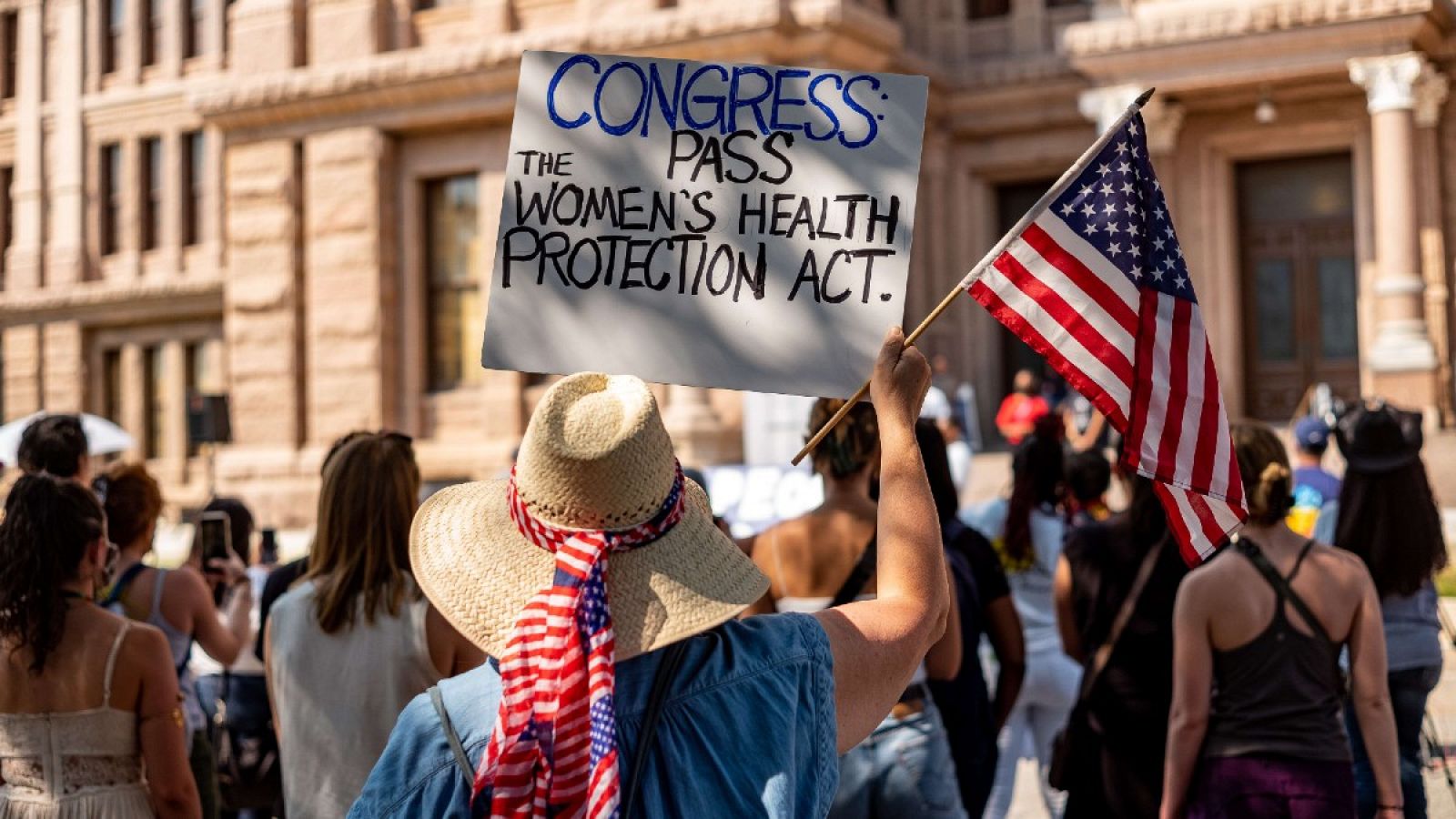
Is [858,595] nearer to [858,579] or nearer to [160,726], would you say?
[858,579]

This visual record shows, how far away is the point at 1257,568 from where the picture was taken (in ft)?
13.6

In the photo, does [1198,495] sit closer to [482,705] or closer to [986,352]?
[482,705]

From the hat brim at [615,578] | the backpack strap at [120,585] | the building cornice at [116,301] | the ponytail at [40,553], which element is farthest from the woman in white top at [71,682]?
the building cornice at [116,301]

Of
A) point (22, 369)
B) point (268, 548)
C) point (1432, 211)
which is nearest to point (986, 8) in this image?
point (1432, 211)

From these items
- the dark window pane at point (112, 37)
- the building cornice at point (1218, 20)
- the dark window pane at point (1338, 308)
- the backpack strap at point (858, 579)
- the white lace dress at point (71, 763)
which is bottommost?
the white lace dress at point (71, 763)

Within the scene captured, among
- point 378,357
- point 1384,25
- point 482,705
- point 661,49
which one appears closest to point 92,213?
point 378,357

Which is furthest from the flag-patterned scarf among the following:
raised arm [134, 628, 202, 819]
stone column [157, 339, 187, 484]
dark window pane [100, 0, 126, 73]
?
dark window pane [100, 0, 126, 73]

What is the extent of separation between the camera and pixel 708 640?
7.28 ft

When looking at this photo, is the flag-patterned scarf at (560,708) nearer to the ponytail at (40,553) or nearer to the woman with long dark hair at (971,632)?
the ponytail at (40,553)

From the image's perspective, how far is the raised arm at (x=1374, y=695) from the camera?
4.21 m

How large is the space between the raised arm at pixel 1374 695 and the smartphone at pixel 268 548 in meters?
4.33

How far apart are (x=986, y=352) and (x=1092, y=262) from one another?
18023 millimetres

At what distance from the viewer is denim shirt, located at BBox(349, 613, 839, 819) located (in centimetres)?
211

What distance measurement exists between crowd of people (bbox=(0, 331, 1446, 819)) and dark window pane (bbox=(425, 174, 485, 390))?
544 inches
